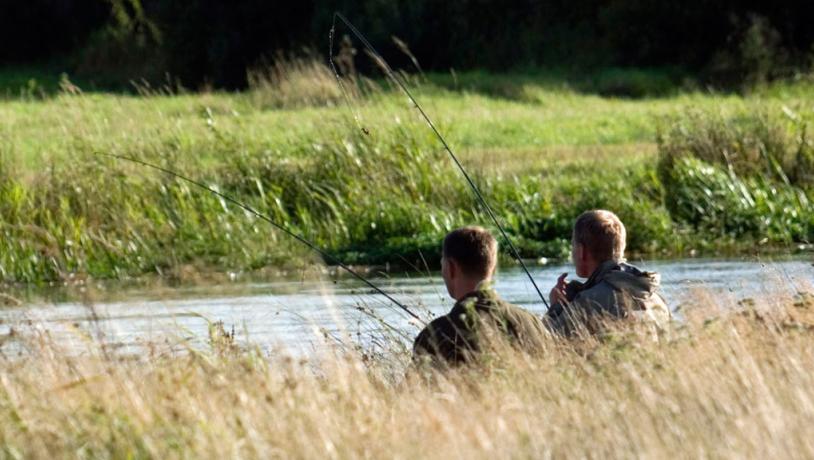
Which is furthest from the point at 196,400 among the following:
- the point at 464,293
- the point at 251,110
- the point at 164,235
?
the point at 251,110

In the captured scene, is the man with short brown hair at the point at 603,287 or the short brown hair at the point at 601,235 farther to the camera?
the short brown hair at the point at 601,235

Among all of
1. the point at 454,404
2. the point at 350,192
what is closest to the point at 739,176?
the point at 350,192

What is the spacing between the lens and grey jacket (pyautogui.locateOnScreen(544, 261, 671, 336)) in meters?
7.40

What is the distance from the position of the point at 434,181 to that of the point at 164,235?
107 inches

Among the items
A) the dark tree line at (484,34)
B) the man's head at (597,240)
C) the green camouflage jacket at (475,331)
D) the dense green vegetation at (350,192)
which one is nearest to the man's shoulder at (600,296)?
the man's head at (597,240)

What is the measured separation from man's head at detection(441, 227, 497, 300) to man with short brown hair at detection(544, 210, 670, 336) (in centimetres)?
70

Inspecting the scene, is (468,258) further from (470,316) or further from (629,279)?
(629,279)

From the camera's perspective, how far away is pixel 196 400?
5941 millimetres

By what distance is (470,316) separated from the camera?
664 centimetres

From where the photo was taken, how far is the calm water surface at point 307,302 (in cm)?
933

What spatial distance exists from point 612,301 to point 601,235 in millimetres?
308

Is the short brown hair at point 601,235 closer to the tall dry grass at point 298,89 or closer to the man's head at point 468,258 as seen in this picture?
the man's head at point 468,258

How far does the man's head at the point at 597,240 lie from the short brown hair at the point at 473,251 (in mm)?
850

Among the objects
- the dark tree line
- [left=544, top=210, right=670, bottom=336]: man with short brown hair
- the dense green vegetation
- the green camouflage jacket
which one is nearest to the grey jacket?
[left=544, top=210, right=670, bottom=336]: man with short brown hair
